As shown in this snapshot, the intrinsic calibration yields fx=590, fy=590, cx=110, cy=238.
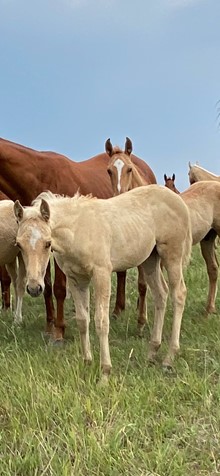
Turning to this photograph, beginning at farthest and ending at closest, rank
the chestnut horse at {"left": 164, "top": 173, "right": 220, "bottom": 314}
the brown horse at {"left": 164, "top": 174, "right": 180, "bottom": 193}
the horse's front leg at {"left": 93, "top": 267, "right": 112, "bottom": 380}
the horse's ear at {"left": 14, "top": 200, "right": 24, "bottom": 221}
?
the brown horse at {"left": 164, "top": 174, "right": 180, "bottom": 193} < the chestnut horse at {"left": 164, "top": 173, "right": 220, "bottom": 314} < the horse's front leg at {"left": 93, "top": 267, "right": 112, "bottom": 380} < the horse's ear at {"left": 14, "top": 200, "right": 24, "bottom": 221}

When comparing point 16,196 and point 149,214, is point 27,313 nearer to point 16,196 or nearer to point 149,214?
point 16,196

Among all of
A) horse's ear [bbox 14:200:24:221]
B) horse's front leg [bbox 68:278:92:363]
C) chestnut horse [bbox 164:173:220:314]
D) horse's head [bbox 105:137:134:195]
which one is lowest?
horse's front leg [bbox 68:278:92:363]

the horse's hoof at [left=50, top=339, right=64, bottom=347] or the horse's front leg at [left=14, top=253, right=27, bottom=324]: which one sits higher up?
the horse's front leg at [left=14, top=253, right=27, bottom=324]

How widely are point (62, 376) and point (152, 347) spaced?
4.25ft

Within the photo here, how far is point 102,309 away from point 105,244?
582 millimetres

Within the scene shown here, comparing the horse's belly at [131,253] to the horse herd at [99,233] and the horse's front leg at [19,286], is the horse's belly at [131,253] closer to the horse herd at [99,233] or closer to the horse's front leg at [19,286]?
the horse herd at [99,233]

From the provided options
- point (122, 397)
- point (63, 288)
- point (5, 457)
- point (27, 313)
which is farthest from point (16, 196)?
point (5, 457)

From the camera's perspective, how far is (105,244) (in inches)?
209

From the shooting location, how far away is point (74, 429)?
4.05 meters

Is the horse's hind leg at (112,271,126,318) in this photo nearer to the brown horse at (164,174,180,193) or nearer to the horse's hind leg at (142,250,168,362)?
the horse's hind leg at (142,250,168,362)

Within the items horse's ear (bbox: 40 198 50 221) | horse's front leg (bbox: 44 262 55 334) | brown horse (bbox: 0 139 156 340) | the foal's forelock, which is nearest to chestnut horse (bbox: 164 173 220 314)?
the foal's forelock

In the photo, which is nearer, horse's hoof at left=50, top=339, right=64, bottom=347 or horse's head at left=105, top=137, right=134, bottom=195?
horse's hoof at left=50, top=339, right=64, bottom=347

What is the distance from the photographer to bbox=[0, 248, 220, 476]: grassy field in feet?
12.4

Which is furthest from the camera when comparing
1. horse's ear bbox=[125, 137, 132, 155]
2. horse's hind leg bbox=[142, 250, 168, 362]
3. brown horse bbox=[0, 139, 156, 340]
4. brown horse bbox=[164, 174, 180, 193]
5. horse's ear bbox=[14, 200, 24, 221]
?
brown horse bbox=[164, 174, 180, 193]
